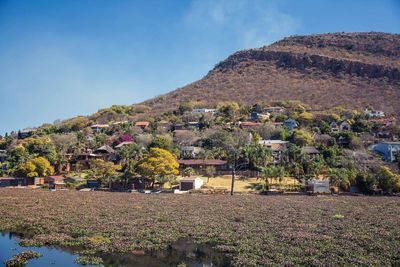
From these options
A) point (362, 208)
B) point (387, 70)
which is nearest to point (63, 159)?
point (362, 208)

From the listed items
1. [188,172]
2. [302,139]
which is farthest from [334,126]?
[188,172]

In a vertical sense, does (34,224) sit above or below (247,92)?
below

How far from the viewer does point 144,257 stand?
2541 cm

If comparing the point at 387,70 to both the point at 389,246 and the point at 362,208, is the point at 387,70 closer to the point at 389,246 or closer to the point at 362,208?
the point at 362,208

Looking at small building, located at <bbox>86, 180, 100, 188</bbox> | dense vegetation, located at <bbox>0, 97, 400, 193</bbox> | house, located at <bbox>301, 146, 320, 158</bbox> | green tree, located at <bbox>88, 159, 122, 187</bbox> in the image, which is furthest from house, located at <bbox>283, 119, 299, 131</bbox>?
small building, located at <bbox>86, 180, 100, 188</bbox>

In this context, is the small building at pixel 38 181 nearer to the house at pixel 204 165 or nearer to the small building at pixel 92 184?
the small building at pixel 92 184

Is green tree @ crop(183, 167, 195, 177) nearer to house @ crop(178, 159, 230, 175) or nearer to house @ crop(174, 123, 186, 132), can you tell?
house @ crop(178, 159, 230, 175)

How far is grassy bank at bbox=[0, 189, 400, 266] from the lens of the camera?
2577 centimetres

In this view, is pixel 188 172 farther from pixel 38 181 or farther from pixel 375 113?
pixel 375 113

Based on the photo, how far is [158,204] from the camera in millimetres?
48812

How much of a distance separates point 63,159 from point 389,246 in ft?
236

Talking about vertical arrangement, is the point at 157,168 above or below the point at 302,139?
below

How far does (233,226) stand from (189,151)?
5652 cm

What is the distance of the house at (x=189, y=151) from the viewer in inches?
3501
